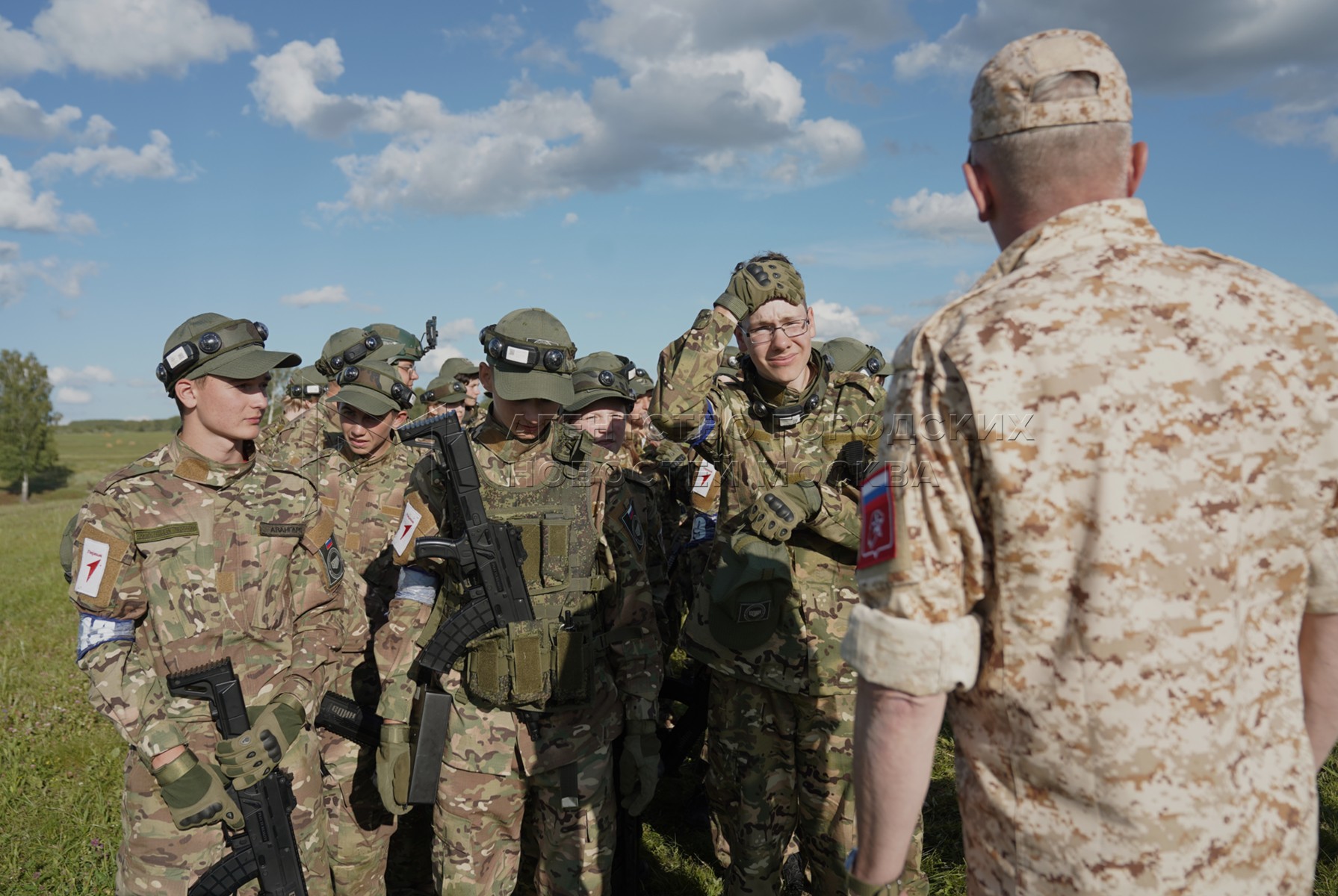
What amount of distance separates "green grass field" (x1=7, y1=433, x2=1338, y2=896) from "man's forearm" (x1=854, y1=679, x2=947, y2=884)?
360 cm

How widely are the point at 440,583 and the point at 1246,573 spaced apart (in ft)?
10.5

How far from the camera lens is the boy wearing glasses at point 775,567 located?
3689 millimetres

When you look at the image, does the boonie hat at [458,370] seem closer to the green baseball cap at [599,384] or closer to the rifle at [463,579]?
the green baseball cap at [599,384]

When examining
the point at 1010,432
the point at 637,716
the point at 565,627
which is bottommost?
the point at 637,716

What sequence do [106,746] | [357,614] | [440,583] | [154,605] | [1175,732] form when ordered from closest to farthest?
[1175,732]
[154,605]
[440,583]
[357,614]
[106,746]

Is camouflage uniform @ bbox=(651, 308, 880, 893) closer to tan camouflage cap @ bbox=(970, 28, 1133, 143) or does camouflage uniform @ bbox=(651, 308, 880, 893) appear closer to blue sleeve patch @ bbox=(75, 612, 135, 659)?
tan camouflage cap @ bbox=(970, 28, 1133, 143)

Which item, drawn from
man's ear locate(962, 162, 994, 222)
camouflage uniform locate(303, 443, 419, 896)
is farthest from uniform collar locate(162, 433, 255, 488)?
man's ear locate(962, 162, 994, 222)

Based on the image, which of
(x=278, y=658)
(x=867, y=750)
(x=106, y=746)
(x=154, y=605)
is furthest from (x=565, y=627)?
(x=106, y=746)

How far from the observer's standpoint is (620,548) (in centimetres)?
389

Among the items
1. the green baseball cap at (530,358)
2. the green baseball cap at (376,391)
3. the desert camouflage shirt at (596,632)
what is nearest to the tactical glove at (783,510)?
the desert camouflage shirt at (596,632)

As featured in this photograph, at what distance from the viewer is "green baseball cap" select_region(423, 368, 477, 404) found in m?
10.4

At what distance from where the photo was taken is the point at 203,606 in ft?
11.7

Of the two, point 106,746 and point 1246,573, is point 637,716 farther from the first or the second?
point 106,746

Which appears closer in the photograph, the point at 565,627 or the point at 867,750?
the point at 867,750
